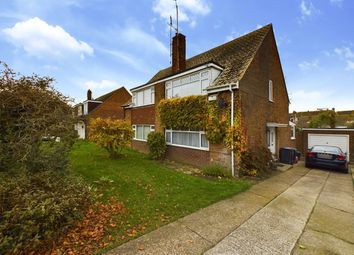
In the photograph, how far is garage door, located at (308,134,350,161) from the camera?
14.3m

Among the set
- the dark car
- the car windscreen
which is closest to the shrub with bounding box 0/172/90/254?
the dark car

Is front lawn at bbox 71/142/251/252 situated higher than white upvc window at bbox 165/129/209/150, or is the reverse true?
white upvc window at bbox 165/129/209/150

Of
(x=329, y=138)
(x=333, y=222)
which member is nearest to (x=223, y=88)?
(x=333, y=222)

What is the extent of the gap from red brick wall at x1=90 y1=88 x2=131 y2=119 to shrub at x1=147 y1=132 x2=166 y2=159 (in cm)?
1646

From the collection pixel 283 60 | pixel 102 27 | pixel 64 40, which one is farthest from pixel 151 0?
pixel 283 60

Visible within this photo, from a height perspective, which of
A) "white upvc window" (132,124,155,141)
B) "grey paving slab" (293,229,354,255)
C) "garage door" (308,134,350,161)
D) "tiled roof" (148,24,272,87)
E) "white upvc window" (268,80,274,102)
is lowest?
"grey paving slab" (293,229,354,255)

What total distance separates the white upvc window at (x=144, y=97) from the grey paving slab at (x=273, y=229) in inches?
429

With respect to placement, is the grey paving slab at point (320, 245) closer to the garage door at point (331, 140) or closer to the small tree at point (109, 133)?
the small tree at point (109, 133)

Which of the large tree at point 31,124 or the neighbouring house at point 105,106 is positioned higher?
the neighbouring house at point 105,106

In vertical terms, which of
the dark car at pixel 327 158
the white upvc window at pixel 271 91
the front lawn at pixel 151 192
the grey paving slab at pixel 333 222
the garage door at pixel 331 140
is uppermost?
the white upvc window at pixel 271 91

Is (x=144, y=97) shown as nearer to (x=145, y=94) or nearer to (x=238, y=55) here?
(x=145, y=94)

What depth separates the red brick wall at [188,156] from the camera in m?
10.1

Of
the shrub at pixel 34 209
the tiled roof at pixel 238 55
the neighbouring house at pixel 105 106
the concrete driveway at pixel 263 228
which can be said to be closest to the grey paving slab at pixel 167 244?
the concrete driveway at pixel 263 228

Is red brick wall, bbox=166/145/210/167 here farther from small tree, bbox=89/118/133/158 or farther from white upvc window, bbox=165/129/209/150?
small tree, bbox=89/118/133/158
